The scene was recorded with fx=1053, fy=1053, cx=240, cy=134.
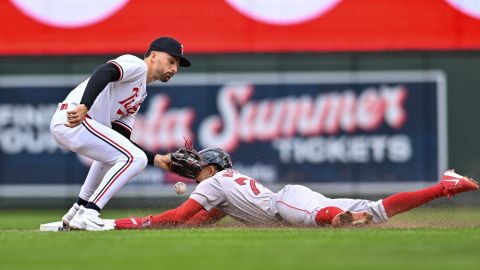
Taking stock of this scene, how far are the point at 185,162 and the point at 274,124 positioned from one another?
17.8 ft

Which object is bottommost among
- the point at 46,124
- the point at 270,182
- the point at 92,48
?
the point at 270,182

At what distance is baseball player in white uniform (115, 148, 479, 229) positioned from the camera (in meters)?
6.92

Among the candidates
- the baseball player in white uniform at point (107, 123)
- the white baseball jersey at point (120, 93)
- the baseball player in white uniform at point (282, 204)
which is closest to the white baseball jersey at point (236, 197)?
the baseball player in white uniform at point (282, 204)

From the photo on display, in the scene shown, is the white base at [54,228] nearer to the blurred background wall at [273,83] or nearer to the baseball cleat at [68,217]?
the baseball cleat at [68,217]

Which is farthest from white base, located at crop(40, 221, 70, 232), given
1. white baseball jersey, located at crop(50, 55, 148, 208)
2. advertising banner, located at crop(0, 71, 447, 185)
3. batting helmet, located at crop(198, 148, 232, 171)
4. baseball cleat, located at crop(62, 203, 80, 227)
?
advertising banner, located at crop(0, 71, 447, 185)

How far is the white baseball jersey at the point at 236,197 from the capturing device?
7008 mm

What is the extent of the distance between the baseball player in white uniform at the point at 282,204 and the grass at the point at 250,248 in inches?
6.1

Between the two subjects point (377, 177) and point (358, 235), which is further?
point (377, 177)

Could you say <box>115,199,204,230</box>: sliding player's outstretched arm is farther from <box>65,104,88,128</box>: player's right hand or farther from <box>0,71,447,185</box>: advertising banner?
<box>0,71,447,185</box>: advertising banner

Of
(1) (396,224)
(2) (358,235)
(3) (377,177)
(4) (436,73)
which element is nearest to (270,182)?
(3) (377,177)

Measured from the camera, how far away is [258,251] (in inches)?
213

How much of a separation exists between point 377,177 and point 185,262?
25.2 feet

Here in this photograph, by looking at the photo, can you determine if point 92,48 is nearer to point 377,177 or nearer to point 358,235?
point 377,177

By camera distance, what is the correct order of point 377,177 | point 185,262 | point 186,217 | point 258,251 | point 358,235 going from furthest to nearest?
point 377,177, point 186,217, point 358,235, point 258,251, point 185,262
